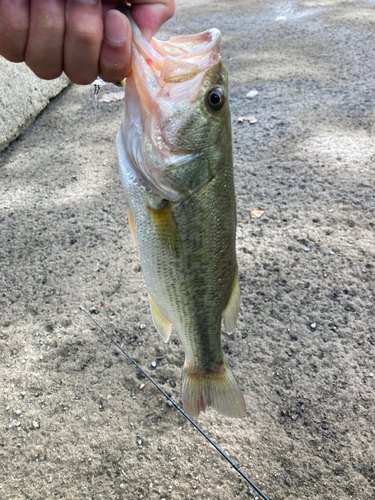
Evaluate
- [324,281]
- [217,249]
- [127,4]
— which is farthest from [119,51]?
[324,281]

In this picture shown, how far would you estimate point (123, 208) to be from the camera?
137 inches

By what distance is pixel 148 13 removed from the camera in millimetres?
1076

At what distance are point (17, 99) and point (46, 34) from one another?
4.14 metres

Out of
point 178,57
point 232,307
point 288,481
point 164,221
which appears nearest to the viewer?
point 178,57

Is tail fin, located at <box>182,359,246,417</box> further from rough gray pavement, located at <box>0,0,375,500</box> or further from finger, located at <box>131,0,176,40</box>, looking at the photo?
finger, located at <box>131,0,176,40</box>

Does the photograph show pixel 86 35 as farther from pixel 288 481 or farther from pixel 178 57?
pixel 288 481

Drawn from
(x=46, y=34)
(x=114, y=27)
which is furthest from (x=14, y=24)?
(x=114, y=27)

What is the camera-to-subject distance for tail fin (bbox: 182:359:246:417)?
1558mm

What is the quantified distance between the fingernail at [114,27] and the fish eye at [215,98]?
0.32m

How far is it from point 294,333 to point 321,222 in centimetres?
107

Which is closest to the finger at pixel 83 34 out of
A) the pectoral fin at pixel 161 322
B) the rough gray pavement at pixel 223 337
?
the pectoral fin at pixel 161 322

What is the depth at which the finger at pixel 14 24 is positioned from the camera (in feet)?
3.05

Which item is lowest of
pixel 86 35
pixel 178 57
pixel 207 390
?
pixel 207 390

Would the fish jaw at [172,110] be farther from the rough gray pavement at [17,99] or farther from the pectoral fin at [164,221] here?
the rough gray pavement at [17,99]
